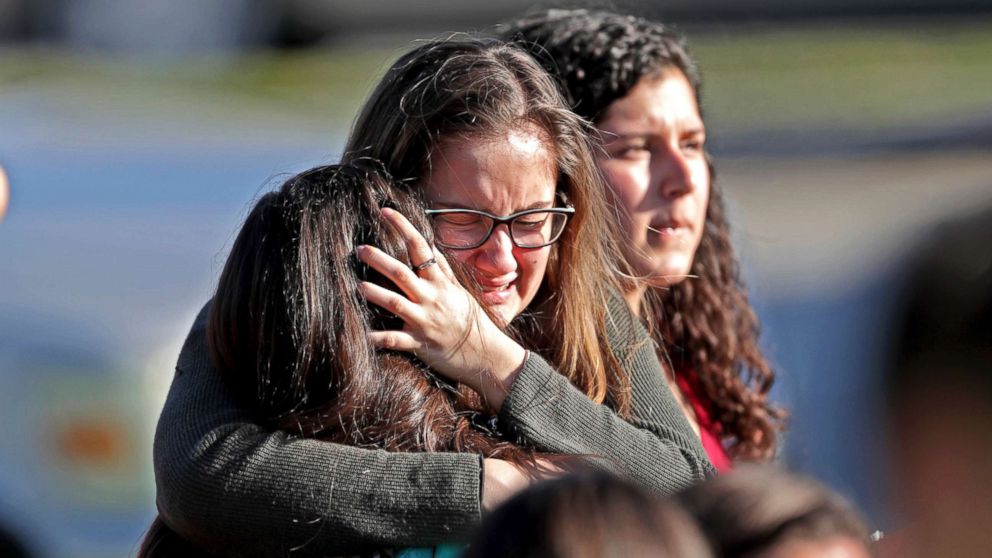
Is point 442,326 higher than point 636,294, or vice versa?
point 442,326

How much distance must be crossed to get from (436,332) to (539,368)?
0.14m

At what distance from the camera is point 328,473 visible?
1.31 meters

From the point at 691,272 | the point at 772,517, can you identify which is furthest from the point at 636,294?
the point at 772,517

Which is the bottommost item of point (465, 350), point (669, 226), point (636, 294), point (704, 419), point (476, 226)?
point (704, 419)

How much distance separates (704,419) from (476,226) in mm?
886

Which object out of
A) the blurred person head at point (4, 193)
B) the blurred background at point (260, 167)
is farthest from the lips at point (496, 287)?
the blurred person head at point (4, 193)

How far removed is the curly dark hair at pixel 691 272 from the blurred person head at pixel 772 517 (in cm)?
114

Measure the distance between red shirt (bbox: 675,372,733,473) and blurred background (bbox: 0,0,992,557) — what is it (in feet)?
1.99

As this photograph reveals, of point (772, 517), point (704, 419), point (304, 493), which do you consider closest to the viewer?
point (772, 517)

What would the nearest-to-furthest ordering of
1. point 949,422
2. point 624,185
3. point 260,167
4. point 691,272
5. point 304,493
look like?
point 304,493 → point 949,422 → point 624,185 → point 691,272 → point 260,167

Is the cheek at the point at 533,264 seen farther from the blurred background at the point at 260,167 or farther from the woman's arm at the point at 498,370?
the blurred background at the point at 260,167

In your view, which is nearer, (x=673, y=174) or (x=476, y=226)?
(x=476, y=226)

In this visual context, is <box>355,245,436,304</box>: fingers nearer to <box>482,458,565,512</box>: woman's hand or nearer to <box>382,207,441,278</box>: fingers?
<box>382,207,441,278</box>: fingers

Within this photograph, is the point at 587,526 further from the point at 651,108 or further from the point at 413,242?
the point at 651,108
